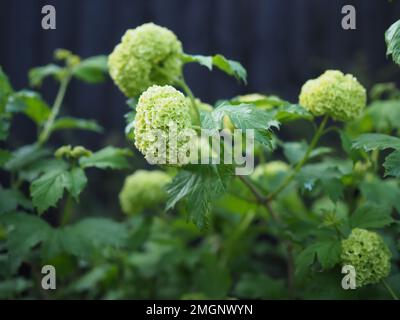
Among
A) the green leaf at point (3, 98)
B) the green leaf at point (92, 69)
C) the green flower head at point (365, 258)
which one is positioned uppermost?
the green leaf at point (92, 69)

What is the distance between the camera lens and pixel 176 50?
4.83 feet

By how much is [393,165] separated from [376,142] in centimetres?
9

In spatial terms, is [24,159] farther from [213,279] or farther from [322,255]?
[322,255]

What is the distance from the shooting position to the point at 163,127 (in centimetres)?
113

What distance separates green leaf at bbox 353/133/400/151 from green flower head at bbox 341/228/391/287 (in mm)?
247

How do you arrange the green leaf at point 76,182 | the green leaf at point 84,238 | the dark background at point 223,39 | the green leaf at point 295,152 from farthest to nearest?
1. the dark background at point 223,39
2. the green leaf at point 295,152
3. the green leaf at point 84,238
4. the green leaf at point 76,182

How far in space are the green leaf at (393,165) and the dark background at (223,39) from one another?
2.09 meters

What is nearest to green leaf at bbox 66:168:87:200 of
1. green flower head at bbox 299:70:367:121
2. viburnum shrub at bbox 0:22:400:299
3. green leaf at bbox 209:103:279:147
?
viburnum shrub at bbox 0:22:400:299

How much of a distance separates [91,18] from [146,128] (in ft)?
7.89

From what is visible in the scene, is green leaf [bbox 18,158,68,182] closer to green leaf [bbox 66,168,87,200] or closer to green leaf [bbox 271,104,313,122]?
green leaf [bbox 66,168,87,200]

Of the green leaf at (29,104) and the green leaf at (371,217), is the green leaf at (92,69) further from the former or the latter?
the green leaf at (371,217)

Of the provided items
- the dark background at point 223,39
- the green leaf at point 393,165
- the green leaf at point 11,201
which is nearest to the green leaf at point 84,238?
the green leaf at point 11,201

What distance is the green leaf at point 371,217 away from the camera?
1355 mm
